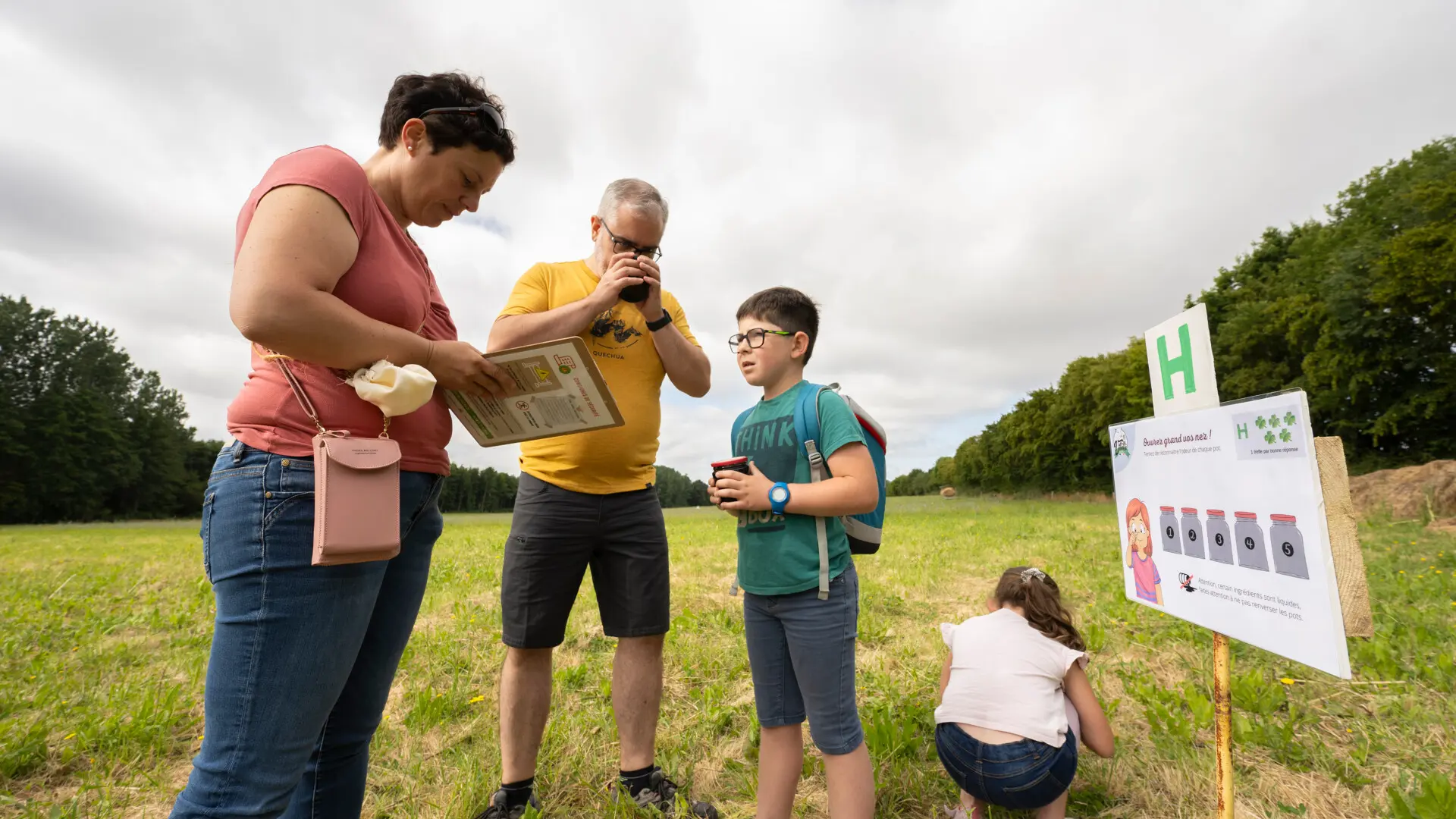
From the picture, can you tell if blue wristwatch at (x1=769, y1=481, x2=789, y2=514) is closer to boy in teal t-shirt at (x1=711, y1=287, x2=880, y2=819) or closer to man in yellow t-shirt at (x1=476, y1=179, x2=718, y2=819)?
boy in teal t-shirt at (x1=711, y1=287, x2=880, y2=819)

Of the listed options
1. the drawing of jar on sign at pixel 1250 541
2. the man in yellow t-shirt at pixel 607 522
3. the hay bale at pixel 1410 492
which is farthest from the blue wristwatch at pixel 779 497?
the hay bale at pixel 1410 492

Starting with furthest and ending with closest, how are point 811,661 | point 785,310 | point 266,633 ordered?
point 785,310 → point 811,661 → point 266,633

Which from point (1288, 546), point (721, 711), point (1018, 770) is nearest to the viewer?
point (1288, 546)

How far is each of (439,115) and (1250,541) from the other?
278 cm

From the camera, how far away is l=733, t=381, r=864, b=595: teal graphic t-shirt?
Result: 91.1 inches

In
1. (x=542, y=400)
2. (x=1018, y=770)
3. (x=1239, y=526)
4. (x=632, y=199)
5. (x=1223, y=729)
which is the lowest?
(x=1018, y=770)

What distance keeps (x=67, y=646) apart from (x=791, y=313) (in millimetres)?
6259

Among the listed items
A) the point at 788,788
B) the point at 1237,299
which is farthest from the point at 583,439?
the point at 1237,299

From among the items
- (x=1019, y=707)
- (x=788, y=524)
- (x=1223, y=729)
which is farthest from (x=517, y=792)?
(x=1223, y=729)

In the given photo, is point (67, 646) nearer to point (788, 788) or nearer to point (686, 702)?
point (686, 702)

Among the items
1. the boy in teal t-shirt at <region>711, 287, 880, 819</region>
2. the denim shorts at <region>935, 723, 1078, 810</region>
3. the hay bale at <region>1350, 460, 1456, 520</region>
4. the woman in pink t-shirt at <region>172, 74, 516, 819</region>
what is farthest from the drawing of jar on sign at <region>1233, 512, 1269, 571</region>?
the hay bale at <region>1350, 460, 1456, 520</region>

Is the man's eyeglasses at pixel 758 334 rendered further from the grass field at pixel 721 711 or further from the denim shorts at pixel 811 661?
the grass field at pixel 721 711

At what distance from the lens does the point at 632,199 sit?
2750 mm

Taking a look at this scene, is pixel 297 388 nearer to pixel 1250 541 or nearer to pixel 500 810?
pixel 500 810
